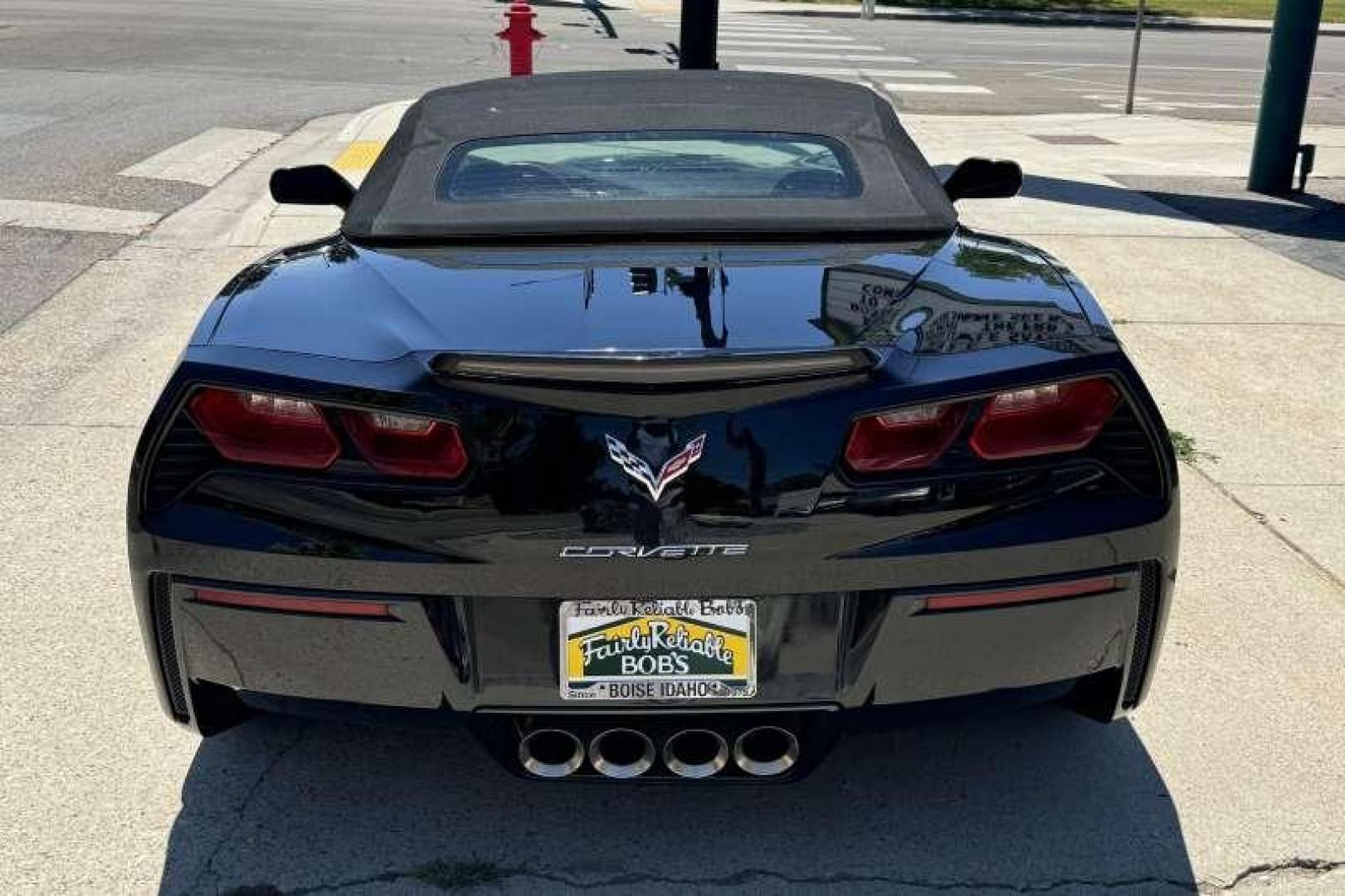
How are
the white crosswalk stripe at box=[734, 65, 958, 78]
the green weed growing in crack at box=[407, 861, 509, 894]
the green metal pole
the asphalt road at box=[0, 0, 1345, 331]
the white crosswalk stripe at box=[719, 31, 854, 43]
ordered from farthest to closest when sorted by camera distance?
the white crosswalk stripe at box=[719, 31, 854, 43] → the white crosswalk stripe at box=[734, 65, 958, 78] → the green metal pole → the asphalt road at box=[0, 0, 1345, 331] → the green weed growing in crack at box=[407, 861, 509, 894]

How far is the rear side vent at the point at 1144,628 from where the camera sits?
2902mm

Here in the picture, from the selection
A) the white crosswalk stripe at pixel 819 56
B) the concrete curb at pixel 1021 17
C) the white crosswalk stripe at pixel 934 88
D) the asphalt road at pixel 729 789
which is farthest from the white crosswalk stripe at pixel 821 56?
the asphalt road at pixel 729 789

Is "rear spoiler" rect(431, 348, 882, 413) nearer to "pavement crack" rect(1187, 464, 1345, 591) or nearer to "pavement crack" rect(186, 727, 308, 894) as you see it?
"pavement crack" rect(186, 727, 308, 894)

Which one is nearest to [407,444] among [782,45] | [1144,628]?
[1144,628]

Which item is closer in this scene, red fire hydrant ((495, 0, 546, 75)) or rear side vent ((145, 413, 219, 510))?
rear side vent ((145, 413, 219, 510))

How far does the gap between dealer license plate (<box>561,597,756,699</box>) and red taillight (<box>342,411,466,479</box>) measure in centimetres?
31

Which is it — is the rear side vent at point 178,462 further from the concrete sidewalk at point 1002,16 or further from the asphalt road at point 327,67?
the concrete sidewalk at point 1002,16

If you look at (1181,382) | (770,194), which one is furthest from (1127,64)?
(770,194)

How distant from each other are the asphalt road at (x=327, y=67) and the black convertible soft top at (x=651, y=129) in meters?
4.00

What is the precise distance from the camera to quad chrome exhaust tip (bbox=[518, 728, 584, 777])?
111 inches

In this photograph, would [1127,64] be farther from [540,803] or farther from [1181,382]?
[540,803]

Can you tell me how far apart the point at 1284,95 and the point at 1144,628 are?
9.32 metres

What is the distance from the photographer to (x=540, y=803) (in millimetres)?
3271

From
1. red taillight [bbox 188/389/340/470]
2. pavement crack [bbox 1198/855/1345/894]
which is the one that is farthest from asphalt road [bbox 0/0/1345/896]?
red taillight [bbox 188/389/340/470]
